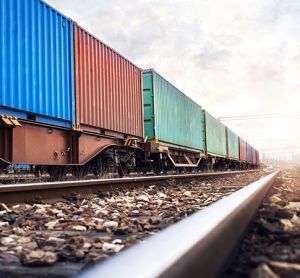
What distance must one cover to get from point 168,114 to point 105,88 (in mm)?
5198

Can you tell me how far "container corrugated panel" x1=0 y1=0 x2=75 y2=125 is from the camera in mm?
6898

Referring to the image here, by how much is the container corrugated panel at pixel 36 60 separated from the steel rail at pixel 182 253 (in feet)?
18.9

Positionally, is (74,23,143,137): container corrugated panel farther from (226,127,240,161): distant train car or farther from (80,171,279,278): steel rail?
(226,127,240,161): distant train car

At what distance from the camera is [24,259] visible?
7.00 feet

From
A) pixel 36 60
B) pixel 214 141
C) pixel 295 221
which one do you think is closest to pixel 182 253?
pixel 295 221

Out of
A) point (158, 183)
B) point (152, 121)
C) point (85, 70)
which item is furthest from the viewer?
point (152, 121)

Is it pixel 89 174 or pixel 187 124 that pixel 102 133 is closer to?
pixel 89 174

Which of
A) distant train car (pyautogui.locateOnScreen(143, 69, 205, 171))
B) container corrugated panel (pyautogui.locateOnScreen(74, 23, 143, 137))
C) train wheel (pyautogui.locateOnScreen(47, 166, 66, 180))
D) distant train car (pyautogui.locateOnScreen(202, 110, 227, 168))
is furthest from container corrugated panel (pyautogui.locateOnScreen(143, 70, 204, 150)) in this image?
train wheel (pyautogui.locateOnScreen(47, 166, 66, 180))

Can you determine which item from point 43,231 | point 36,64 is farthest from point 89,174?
point 43,231

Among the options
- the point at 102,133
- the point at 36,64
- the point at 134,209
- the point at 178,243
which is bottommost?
the point at 134,209

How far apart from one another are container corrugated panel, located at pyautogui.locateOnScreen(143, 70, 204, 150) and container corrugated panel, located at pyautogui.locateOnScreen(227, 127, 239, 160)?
10.4 meters

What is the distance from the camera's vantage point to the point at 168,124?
599 inches

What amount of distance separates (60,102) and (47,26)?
158 cm

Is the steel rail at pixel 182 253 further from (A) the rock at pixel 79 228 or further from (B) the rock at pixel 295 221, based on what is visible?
(A) the rock at pixel 79 228
